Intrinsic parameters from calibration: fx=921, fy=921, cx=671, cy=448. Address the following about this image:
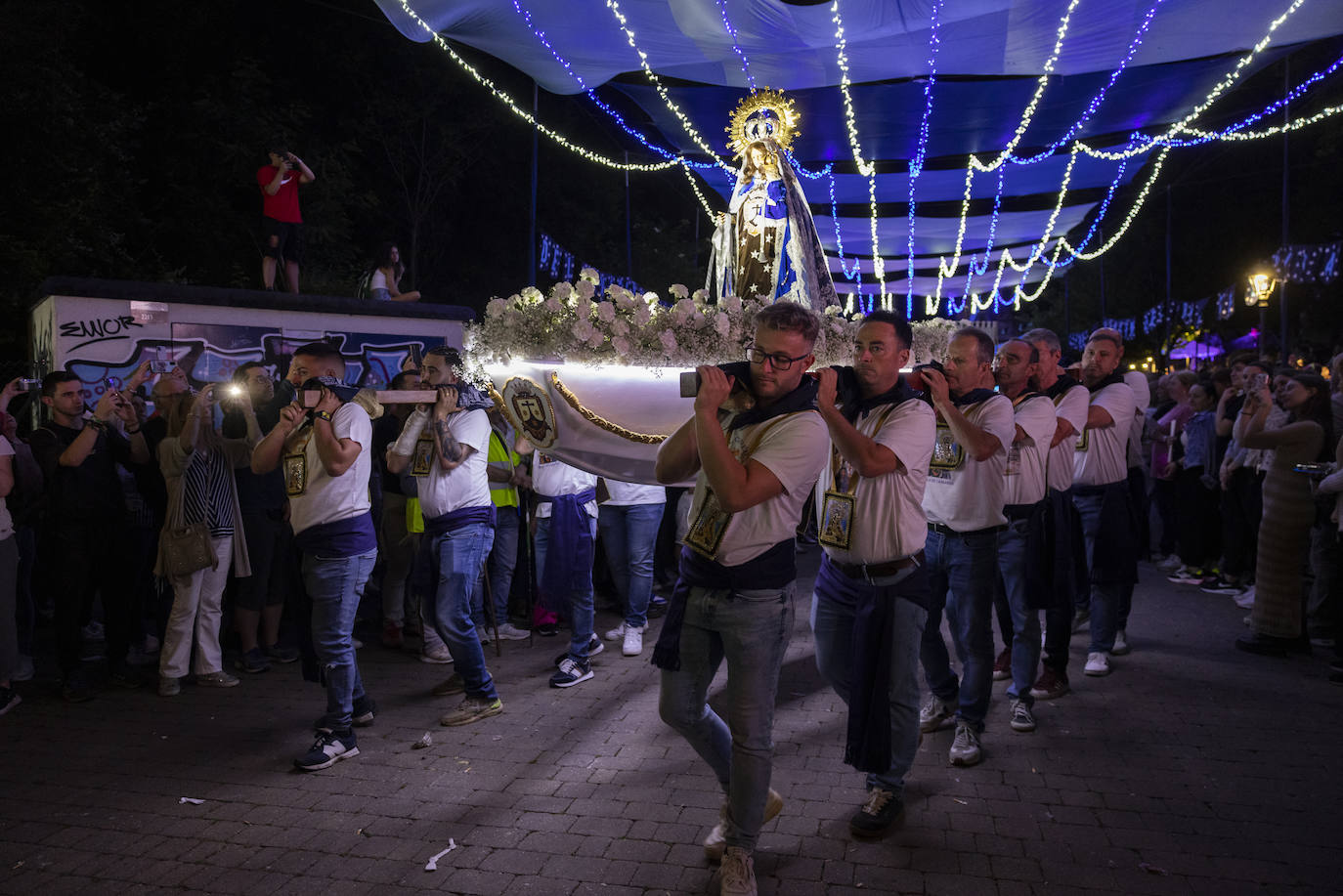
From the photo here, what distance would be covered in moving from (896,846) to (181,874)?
9.18 ft

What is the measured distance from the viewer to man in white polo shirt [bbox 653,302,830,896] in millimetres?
3088

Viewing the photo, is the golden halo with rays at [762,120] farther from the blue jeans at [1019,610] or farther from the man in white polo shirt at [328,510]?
the man in white polo shirt at [328,510]

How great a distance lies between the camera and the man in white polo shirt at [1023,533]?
4918 millimetres

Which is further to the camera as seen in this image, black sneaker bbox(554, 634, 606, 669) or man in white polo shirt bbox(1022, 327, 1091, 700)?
black sneaker bbox(554, 634, 606, 669)

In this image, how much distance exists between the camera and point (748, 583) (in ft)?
10.4

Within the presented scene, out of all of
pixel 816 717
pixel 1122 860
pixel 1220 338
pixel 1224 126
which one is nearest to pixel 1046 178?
pixel 1224 126

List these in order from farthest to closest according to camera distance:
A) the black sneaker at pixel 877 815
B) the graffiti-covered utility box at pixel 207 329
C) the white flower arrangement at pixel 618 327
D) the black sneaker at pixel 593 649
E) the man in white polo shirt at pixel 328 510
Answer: the graffiti-covered utility box at pixel 207 329 → the black sneaker at pixel 593 649 → the man in white polo shirt at pixel 328 510 → the white flower arrangement at pixel 618 327 → the black sneaker at pixel 877 815

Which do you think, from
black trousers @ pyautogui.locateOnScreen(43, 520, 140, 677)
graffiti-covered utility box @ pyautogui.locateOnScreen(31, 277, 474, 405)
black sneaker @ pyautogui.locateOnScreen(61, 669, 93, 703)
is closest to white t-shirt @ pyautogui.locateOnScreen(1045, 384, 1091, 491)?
black trousers @ pyautogui.locateOnScreen(43, 520, 140, 677)

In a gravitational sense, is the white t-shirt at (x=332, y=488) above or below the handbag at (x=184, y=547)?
above

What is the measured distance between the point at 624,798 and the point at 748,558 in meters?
1.64

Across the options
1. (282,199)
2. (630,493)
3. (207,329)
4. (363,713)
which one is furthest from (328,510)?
(282,199)

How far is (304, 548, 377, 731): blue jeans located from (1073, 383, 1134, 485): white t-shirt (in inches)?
171

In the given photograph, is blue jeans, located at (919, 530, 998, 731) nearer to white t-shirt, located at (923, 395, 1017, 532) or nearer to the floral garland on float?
white t-shirt, located at (923, 395, 1017, 532)

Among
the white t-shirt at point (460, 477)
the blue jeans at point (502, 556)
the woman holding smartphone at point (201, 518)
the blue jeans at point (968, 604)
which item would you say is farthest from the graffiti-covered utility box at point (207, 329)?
the blue jeans at point (968, 604)
